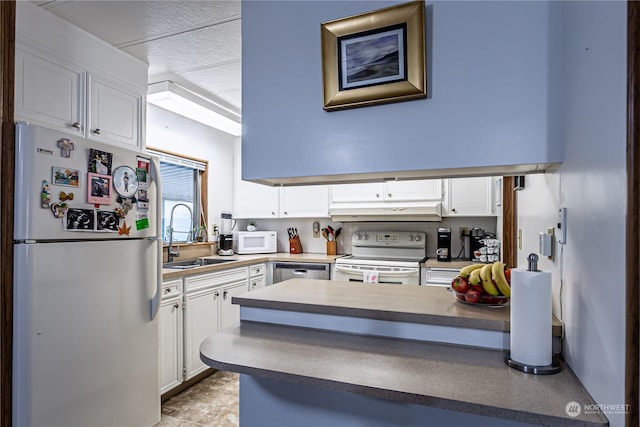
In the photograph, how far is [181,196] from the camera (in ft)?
11.9

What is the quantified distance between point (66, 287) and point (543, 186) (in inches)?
86.5

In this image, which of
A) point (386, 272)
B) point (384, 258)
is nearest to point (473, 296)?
point (386, 272)

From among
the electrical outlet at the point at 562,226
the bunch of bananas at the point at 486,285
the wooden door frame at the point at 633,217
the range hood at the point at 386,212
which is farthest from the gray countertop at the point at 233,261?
the wooden door frame at the point at 633,217

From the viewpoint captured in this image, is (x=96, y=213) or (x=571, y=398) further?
(x=96, y=213)

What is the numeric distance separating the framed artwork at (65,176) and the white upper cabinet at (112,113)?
395mm

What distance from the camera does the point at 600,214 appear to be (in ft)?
2.67

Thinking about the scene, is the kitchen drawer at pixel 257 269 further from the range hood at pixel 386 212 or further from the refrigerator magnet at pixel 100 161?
the refrigerator magnet at pixel 100 161

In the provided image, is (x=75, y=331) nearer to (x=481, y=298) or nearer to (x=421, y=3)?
(x=481, y=298)

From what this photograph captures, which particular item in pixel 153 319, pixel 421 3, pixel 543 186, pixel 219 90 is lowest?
pixel 153 319

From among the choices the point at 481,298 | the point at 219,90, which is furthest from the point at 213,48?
the point at 481,298

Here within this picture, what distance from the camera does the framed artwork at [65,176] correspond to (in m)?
1.71

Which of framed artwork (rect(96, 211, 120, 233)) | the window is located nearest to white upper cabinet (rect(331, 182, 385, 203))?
the window

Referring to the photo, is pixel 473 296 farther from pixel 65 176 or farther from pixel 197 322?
pixel 197 322

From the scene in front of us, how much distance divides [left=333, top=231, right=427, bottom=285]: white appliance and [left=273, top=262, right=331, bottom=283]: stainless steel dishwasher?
0.47ft
